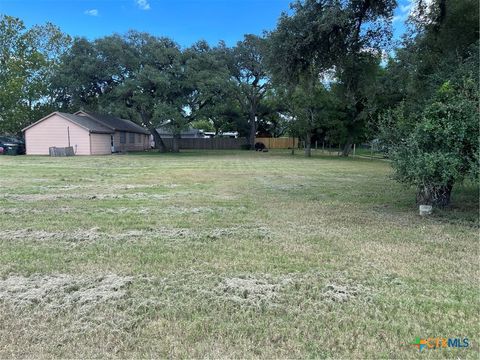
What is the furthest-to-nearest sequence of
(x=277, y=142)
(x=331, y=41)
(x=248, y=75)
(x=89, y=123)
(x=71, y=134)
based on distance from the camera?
(x=277, y=142), (x=248, y=75), (x=89, y=123), (x=71, y=134), (x=331, y=41)

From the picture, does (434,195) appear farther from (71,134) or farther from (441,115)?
(71,134)

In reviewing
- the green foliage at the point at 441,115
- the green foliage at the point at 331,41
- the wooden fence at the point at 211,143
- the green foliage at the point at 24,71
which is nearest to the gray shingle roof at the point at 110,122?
the green foliage at the point at 24,71

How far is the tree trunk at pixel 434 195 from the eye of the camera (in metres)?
6.50

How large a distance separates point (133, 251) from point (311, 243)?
7.28 ft

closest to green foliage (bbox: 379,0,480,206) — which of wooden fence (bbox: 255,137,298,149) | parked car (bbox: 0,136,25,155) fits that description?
parked car (bbox: 0,136,25,155)

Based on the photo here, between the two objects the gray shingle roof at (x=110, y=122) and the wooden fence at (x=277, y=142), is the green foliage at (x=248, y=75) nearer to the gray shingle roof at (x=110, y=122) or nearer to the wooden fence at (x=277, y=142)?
the wooden fence at (x=277, y=142)

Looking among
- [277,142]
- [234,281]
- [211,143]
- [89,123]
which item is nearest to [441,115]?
[234,281]

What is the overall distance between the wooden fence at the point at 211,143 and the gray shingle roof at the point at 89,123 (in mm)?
14221

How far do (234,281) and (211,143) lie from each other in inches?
1626

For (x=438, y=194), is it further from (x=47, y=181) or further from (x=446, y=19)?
(x=47, y=181)

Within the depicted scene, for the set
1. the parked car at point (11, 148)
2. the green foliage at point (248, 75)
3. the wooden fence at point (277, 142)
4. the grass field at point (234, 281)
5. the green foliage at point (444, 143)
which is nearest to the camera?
the grass field at point (234, 281)

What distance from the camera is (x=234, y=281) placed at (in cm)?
341

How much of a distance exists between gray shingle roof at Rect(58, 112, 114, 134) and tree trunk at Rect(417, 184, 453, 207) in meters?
25.1

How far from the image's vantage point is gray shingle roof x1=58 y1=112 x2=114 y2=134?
27298 millimetres
